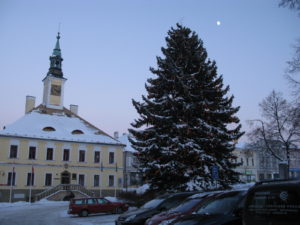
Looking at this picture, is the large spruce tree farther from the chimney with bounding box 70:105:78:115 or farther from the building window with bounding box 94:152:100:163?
the chimney with bounding box 70:105:78:115

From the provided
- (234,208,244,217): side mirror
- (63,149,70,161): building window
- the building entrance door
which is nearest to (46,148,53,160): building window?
(63,149,70,161): building window

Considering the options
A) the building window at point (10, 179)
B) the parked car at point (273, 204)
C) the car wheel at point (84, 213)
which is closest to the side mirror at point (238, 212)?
the parked car at point (273, 204)

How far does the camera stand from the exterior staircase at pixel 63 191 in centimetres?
4066

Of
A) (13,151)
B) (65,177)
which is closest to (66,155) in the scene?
(65,177)

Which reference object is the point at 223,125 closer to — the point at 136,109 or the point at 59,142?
the point at 136,109

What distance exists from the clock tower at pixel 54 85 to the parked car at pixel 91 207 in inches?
1255

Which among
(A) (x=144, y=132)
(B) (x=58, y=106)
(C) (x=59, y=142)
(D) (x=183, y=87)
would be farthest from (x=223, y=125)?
(B) (x=58, y=106)

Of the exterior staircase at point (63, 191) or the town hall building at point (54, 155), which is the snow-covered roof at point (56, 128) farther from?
the exterior staircase at point (63, 191)

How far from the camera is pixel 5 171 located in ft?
136

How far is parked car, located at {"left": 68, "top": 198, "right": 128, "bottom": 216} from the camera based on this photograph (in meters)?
22.6

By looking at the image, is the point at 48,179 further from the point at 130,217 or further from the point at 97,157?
the point at 130,217

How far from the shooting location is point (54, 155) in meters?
45.4

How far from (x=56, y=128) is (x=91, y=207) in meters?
26.7

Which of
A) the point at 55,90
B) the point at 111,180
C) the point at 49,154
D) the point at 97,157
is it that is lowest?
the point at 111,180
